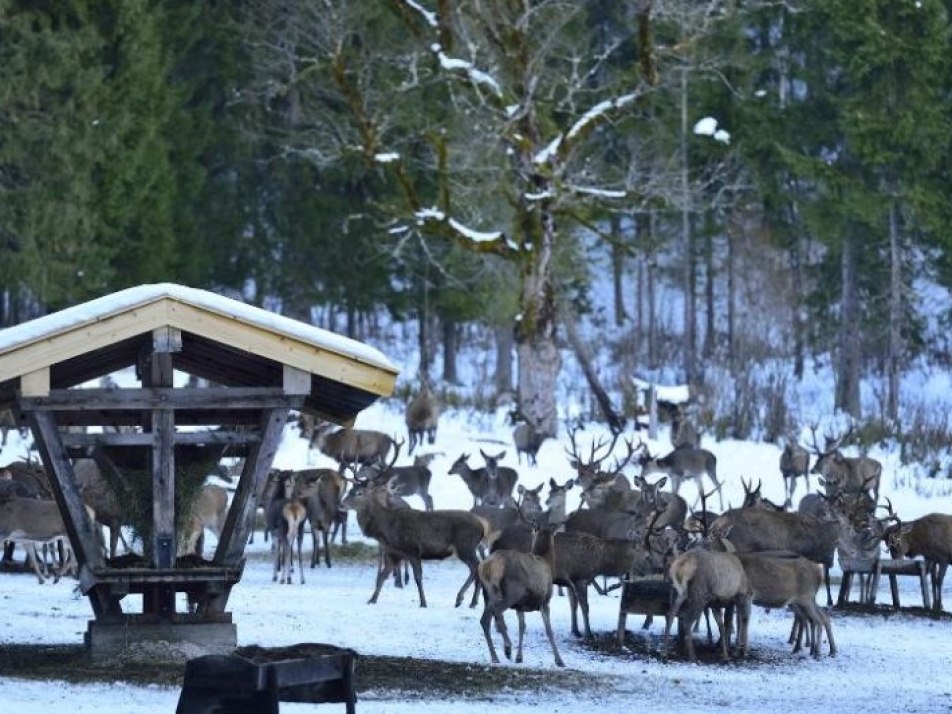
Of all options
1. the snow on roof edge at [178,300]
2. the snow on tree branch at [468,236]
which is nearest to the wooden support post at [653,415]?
the snow on tree branch at [468,236]

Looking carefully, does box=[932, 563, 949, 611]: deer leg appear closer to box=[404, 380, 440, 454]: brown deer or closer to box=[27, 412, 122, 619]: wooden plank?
box=[27, 412, 122, 619]: wooden plank

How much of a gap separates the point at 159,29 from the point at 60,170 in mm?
5934

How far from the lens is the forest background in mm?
36719

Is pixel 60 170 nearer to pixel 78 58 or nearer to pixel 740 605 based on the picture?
pixel 78 58

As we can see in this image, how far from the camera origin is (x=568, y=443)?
116 feet

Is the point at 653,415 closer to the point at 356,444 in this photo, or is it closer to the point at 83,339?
the point at 356,444

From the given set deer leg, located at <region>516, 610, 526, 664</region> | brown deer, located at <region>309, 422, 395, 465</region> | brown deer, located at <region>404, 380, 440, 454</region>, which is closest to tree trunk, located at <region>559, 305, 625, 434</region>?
brown deer, located at <region>404, 380, 440, 454</region>

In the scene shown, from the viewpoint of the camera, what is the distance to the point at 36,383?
50.0ft

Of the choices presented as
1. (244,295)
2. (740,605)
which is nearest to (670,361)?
(244,295)

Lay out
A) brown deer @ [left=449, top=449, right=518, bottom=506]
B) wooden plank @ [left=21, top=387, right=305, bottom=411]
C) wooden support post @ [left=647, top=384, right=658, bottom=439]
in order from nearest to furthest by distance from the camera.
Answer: wooden plank @ [left=21, top=387, right=305, bottom=411] → brown deer @ [left=449, top=449, right=518, bottom=506] → wooden support post @ [left=647, top=384, right=658, bottom=439]

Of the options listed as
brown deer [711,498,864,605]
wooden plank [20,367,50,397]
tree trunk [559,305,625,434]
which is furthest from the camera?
tree trunk [559,305,625,434]

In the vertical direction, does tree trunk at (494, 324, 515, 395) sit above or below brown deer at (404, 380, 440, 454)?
above

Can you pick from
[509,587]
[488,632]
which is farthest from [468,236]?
[488,632]

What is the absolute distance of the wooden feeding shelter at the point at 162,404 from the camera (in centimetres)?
1532
